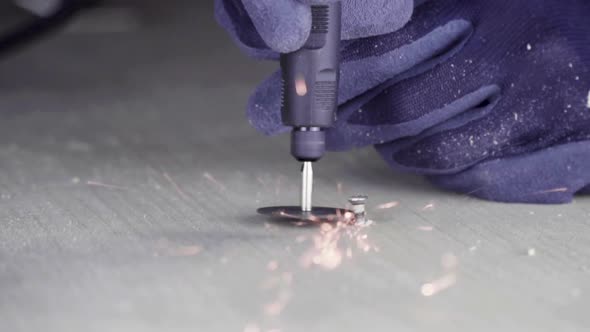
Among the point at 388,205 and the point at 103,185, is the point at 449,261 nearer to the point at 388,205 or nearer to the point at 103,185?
the point at 388,205

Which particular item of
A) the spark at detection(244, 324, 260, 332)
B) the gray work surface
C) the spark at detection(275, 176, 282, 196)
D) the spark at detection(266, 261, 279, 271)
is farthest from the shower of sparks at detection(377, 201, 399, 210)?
the spark at detection(244, 324, 260, 332)

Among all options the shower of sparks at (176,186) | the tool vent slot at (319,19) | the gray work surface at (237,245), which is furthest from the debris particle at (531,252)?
the shower of sparks at (176,186)

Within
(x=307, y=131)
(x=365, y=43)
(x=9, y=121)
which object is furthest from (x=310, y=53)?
(x=9, y=121)

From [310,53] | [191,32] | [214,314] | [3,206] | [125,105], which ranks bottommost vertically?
[214,314]

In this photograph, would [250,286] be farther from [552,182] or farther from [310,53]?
[552,182]

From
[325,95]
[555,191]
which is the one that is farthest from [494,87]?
[325,95]
